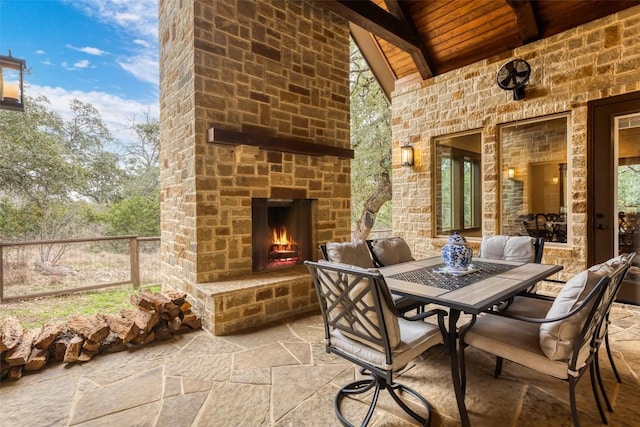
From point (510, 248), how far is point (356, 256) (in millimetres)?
1604

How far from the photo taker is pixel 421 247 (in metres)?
5.36

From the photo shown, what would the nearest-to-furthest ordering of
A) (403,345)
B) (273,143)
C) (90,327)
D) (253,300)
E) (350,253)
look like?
(403,345)
(90,327)
(350,253)
(253,300)
(273,143)

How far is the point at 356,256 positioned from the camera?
9.16ft

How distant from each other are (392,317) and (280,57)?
3367 mm

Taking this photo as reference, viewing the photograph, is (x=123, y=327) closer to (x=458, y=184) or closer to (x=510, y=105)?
(x=458, y=184)

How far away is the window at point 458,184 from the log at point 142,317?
4.31m

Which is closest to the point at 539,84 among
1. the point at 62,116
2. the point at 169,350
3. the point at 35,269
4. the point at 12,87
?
the point at 169,350

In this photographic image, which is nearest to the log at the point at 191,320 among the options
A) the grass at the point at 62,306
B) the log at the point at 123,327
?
the log at the point at 123,327

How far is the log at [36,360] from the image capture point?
90.5 inches

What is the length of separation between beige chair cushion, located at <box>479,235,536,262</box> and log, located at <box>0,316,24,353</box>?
412 centimetres

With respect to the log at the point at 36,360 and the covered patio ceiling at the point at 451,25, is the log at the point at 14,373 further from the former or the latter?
the covered patio ceiling at the point at 451,25

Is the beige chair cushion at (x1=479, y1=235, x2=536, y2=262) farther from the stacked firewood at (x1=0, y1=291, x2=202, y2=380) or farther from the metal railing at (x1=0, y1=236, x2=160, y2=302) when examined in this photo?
the metal railing at (x1=0, y1=236, x2=160, y2=302)

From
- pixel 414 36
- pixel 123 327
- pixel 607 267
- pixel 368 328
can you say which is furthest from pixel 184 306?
pixel 414 36

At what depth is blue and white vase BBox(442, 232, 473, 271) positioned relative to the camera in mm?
2383
